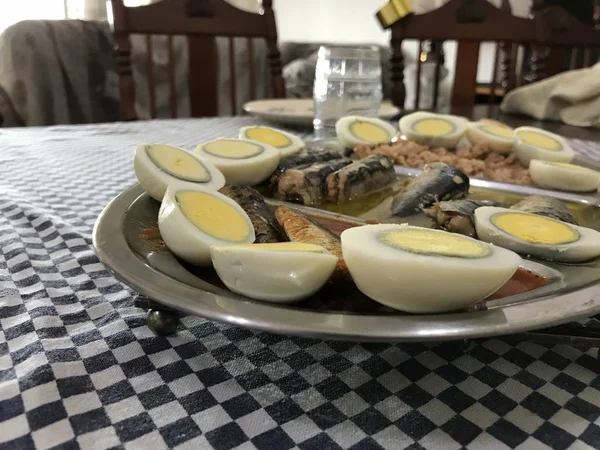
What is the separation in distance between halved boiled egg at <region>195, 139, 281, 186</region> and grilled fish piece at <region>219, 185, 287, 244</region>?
0.39 feet

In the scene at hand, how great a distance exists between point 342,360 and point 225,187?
357 mm

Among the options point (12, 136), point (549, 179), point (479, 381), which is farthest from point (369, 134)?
point (12, 136)

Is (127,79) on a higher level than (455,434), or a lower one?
higher

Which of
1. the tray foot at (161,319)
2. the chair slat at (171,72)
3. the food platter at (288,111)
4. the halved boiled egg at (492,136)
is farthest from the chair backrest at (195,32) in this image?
the tray foot at (161,319)

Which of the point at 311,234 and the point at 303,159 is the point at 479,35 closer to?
the point at 303,159

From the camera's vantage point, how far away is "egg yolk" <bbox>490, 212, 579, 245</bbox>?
0.66 m

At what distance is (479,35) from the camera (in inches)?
94.2

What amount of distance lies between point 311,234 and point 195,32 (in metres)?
1.76

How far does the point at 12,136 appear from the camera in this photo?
1.60 m

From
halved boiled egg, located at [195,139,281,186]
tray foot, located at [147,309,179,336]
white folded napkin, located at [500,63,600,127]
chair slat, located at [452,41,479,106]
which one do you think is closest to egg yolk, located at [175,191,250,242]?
tray foot, located at [147,309,179,336]

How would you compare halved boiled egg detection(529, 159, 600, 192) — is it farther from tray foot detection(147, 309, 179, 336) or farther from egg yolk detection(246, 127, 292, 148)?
tray foot detection(147, 309, 179, 336)

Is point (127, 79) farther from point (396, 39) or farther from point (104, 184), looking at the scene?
point (396, 39)

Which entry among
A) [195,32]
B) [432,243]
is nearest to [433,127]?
[432,243]

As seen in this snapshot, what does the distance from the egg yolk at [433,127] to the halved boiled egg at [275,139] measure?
36 cm
